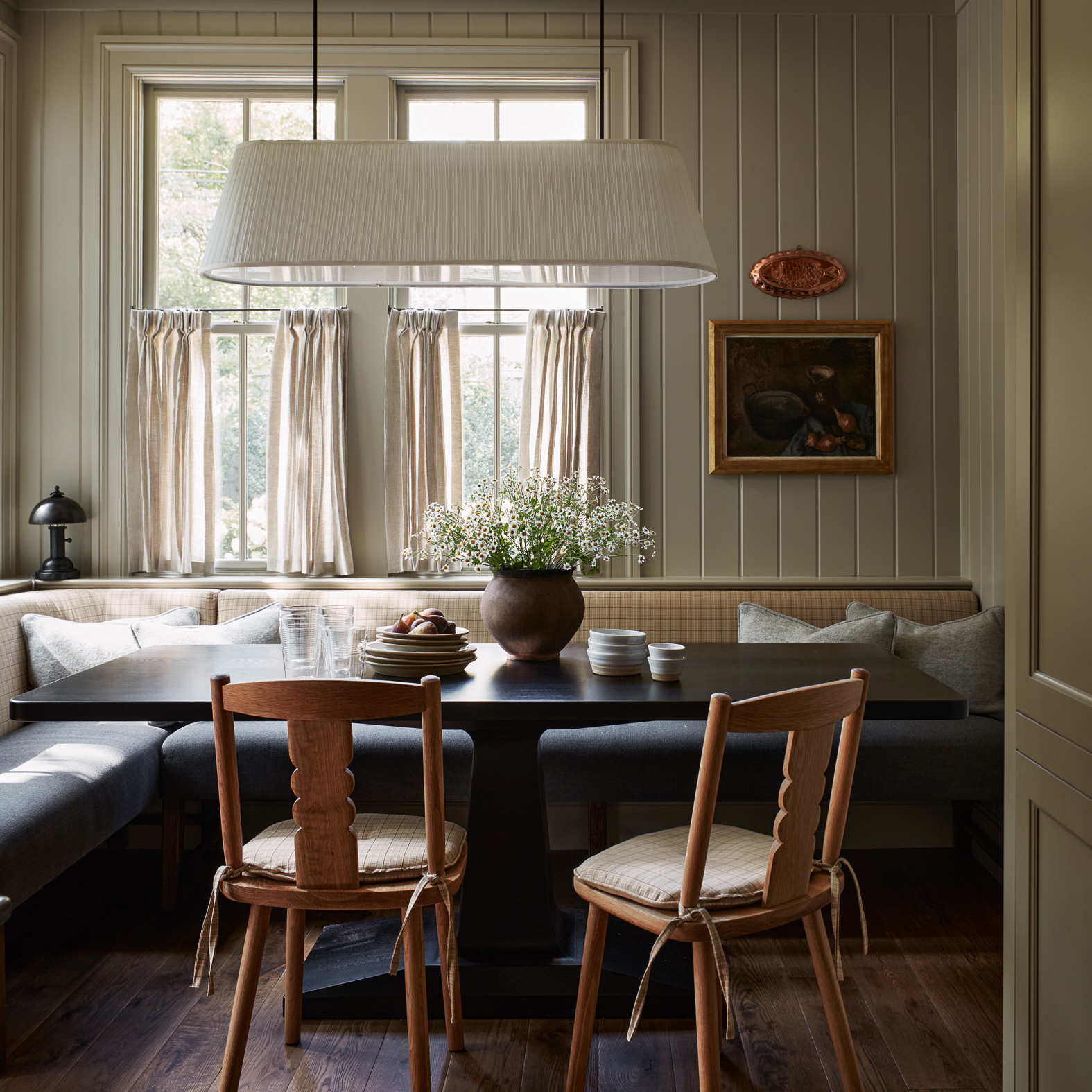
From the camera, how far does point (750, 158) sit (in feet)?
12.8

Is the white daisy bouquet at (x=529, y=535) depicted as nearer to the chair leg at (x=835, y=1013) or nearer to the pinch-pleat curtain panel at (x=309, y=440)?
the chair leg at (x=835, y=1013)

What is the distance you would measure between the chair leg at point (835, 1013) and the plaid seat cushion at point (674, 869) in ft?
0.57

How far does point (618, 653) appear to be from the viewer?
2.25 m

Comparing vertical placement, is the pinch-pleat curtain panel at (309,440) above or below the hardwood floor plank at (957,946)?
above

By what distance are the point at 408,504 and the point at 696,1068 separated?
2.43 metres

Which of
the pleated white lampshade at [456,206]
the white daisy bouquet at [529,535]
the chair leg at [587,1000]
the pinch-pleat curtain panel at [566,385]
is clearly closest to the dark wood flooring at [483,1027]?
the chair leg at [587,1000]

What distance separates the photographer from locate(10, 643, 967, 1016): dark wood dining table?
2066 mm

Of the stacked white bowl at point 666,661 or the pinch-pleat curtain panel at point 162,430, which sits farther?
the pinch-pleat curtain panel at point 162,430

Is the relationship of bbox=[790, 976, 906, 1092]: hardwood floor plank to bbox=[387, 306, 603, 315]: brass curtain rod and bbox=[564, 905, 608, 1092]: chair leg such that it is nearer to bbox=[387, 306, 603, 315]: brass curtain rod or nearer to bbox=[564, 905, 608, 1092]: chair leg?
bbox=[564, 905, 608, 1092]: chair leg

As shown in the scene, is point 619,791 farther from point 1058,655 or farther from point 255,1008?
point 1058,655

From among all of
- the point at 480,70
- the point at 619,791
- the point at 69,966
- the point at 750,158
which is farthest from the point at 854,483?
the point at 69,966

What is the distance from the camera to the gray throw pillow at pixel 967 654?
3.26 meters

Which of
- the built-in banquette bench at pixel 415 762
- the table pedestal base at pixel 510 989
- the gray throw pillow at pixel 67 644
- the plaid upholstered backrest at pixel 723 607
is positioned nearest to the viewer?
the table pedestal base at pixel 510 989

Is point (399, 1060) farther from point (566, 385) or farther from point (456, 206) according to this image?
point (566, 385)
